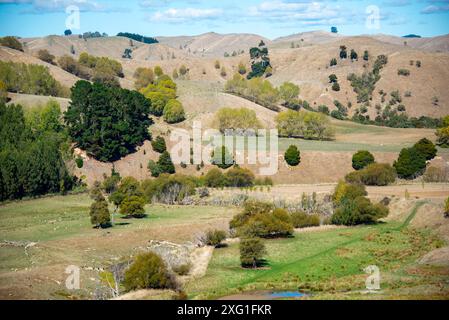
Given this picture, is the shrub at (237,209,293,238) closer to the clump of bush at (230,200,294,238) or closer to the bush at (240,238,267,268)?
the clump of bush at (230,200,294,238)

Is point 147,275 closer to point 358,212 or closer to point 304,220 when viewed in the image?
point 304,220

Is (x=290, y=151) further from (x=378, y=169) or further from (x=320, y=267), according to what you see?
(x=320, y=267)

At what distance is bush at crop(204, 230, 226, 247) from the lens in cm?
5419

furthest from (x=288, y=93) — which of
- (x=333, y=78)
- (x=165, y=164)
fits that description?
(x=165, y=164)

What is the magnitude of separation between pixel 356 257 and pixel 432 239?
7.15 m

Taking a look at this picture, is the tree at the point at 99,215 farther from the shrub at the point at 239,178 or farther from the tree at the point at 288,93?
the tree at the point at 288,93

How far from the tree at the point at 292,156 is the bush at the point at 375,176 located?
36.7 feet

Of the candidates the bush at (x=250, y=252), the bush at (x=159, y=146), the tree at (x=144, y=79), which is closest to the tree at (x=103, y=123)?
the bush at (x=159, y=146)

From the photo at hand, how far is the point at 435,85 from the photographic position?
14000 centimetres

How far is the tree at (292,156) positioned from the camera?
290 ft

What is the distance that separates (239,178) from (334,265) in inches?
1324

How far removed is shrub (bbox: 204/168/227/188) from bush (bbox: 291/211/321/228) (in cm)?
1926

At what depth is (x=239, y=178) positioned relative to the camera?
3191 inches
